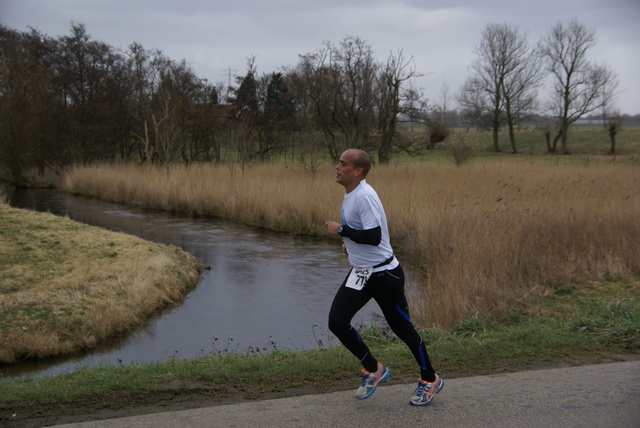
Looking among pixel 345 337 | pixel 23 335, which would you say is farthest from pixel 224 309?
pixel 345 337

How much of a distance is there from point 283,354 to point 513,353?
7.36 feet

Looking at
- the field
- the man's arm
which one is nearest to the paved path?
the man's arm

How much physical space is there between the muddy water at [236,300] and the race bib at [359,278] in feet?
11.2

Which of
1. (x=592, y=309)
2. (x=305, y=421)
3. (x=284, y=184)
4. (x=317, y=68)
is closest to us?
(x=305, y=421)

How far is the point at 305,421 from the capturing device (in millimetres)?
4383

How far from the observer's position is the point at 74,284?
12336 millimetres

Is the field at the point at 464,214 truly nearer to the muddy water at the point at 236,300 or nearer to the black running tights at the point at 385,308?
the muddy water at the point at 236,300

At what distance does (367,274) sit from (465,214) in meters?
10.3

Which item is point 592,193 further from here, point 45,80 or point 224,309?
point 45,80

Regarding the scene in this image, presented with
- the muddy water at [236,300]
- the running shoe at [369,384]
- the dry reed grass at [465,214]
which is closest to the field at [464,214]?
the dry reed grass at [465,214]

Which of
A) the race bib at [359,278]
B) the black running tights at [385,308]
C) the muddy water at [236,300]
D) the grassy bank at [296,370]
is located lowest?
the muddy water at [236,300]

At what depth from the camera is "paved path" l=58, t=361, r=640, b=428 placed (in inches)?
173

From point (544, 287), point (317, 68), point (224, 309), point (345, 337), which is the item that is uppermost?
point (317, 68)

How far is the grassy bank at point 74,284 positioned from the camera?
10.0 m
